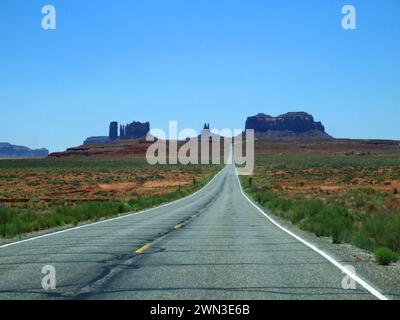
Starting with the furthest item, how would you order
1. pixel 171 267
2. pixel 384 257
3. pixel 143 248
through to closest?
pixel 143 248, pixel 384 257, pixel 171 267

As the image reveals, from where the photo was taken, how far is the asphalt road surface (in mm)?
7723

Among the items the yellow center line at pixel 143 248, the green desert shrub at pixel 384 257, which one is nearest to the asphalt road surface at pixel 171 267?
the yellow center line at pixel 143 248

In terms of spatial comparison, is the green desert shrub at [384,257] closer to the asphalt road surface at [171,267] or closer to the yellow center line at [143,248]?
the asphalt road surface at [171,267]

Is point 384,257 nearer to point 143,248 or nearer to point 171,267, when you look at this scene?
point 171,267

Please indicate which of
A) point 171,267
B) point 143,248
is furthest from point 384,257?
point 143,248

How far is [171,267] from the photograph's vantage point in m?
9.96

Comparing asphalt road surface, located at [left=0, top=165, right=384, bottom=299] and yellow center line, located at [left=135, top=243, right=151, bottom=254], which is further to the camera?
yellow center line, located at [left=135, top=243, right=151, bottom=254]

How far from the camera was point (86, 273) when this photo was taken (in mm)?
9297

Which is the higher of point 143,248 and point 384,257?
→ point 384,257

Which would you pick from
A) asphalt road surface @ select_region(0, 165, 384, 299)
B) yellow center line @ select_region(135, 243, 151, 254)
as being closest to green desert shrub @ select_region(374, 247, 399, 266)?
asphalt road surface @ select_region(0, 165, 384, 299)

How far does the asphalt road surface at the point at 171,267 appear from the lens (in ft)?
25.3

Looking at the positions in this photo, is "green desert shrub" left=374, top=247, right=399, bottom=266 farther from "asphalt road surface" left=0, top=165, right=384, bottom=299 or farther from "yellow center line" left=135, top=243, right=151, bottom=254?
"yellow center line" left=135, top=243, right=151, bottom=254
